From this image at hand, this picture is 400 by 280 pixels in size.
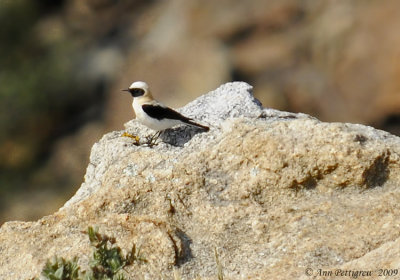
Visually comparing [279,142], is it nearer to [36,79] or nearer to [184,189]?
[184,189]

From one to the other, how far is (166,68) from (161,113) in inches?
685

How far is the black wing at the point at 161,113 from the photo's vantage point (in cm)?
733

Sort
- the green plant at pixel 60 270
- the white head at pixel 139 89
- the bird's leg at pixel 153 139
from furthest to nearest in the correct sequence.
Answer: the white head at pixel 139 89 < the bird's leg at pixel 153 139 < the green plant at pixel 60 270

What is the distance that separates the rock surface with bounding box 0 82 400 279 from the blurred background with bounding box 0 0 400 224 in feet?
48.5

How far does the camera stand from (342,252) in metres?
5.54

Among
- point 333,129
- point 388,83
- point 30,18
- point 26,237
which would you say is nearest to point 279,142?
point 333,129

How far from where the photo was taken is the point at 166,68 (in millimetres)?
24969

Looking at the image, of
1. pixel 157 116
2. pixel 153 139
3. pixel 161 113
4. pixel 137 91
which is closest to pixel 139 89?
pixel 137 91

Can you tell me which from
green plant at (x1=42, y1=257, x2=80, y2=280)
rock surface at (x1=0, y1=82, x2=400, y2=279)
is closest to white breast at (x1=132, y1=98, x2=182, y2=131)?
rock surface at (x1=0, y1=82, x2=400, y2=279)

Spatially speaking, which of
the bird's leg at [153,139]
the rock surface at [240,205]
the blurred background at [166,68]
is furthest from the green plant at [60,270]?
the blurred background at [166,68]

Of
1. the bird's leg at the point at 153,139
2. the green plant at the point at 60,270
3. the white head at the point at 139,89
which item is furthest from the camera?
the white head at the point at 139,89

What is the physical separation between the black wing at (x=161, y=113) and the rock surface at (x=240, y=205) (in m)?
0.37

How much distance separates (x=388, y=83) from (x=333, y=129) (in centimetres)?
1647

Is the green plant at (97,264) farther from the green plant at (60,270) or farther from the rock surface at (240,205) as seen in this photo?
the rock surface at (240,205)
